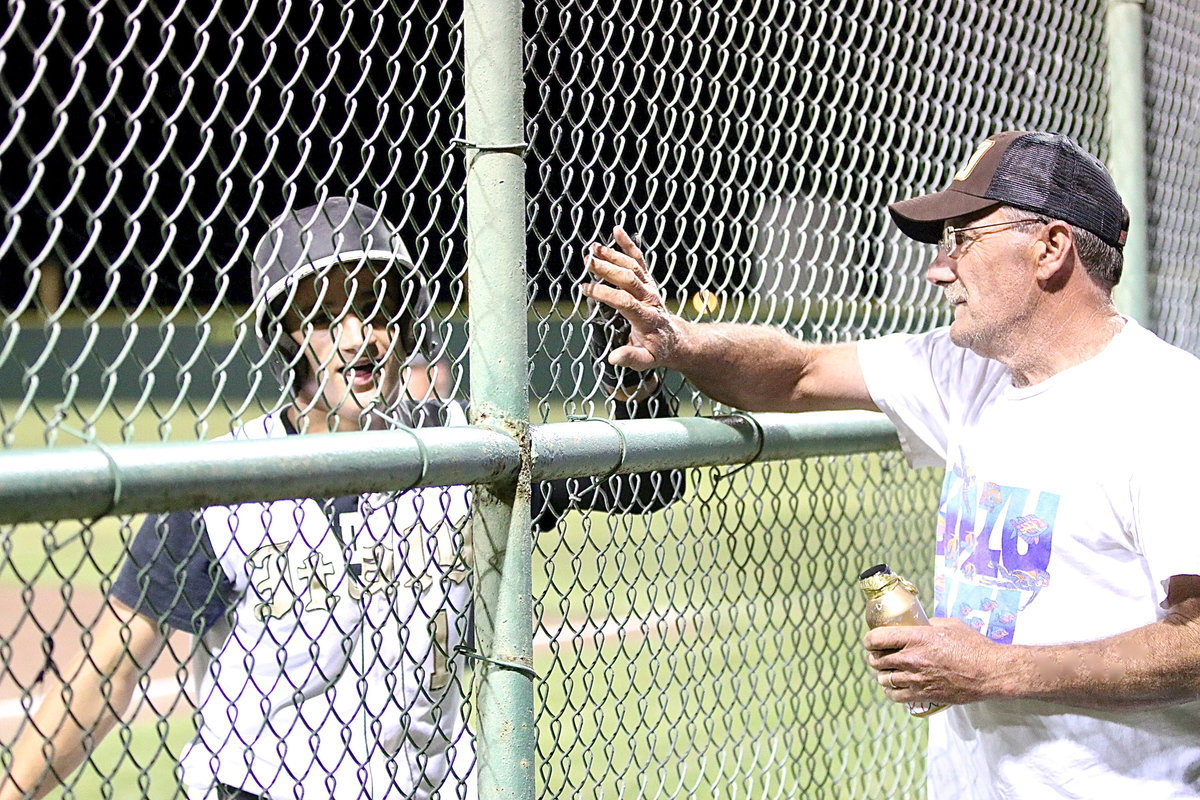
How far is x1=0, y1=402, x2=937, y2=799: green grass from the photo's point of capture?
8.61 feet

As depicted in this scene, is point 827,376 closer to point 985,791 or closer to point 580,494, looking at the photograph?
point 580,494

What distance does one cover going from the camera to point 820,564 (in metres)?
10.9

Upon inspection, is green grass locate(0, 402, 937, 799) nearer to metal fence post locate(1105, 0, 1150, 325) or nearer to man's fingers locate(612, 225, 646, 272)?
man's fingers locate(612, 225, 646, 272)

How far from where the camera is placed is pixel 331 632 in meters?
2.25

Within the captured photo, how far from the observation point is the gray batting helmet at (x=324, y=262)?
6.79ft

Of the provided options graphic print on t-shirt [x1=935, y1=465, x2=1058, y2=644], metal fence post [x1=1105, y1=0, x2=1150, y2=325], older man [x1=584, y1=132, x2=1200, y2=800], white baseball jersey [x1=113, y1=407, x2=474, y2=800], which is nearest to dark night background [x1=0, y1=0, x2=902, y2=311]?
older man [x1=584, y1=132, x2=1200, y2=800]

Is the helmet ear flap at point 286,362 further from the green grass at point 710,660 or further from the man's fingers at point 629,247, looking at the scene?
the man's fingers at point 629,247

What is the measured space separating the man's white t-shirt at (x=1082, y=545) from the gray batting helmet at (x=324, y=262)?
46.7 inches

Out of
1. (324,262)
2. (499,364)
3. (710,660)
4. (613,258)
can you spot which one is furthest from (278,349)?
(710,660)

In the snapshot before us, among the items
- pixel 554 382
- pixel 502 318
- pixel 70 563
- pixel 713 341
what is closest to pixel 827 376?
pixel 713 341

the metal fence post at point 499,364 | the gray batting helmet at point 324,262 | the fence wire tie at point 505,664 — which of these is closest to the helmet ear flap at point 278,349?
the gray batting helmet at point 324,262

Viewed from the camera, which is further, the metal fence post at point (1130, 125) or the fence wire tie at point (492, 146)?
the metal fence post at point (1130, 125)

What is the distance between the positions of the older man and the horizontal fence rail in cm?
17

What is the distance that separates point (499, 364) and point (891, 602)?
0.88 meters
